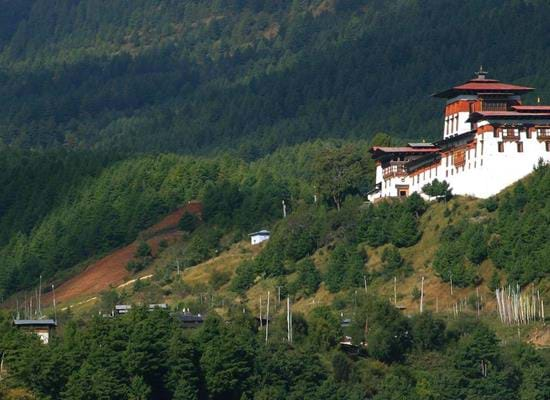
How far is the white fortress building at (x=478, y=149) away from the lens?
475 ft

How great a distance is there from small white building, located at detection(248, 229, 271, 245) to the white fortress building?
11.3m

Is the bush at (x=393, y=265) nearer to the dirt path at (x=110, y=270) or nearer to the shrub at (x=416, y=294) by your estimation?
the shrub at (x=416, y=294)

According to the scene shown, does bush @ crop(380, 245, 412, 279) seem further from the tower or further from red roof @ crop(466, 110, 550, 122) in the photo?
the tower

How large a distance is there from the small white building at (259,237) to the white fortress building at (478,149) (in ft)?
37.2

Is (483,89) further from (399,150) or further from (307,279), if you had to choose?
(307,279)

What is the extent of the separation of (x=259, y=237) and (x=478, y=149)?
28.5 metres

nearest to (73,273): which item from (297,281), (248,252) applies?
(248,252)

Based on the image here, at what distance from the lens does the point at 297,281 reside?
486 ft

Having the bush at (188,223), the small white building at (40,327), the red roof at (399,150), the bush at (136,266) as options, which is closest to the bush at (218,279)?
the red roof at (399,150)

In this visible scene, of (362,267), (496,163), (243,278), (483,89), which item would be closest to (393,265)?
(362,267)

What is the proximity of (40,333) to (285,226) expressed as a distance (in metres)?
39.9

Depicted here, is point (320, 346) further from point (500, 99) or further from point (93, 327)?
point (500, 99)

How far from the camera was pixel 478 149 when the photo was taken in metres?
145

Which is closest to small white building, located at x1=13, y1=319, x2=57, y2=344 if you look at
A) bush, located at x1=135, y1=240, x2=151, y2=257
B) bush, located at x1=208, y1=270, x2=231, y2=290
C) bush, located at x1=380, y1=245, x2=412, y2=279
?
bush, located at x1=380, y1=245, x2=412, y2=279
